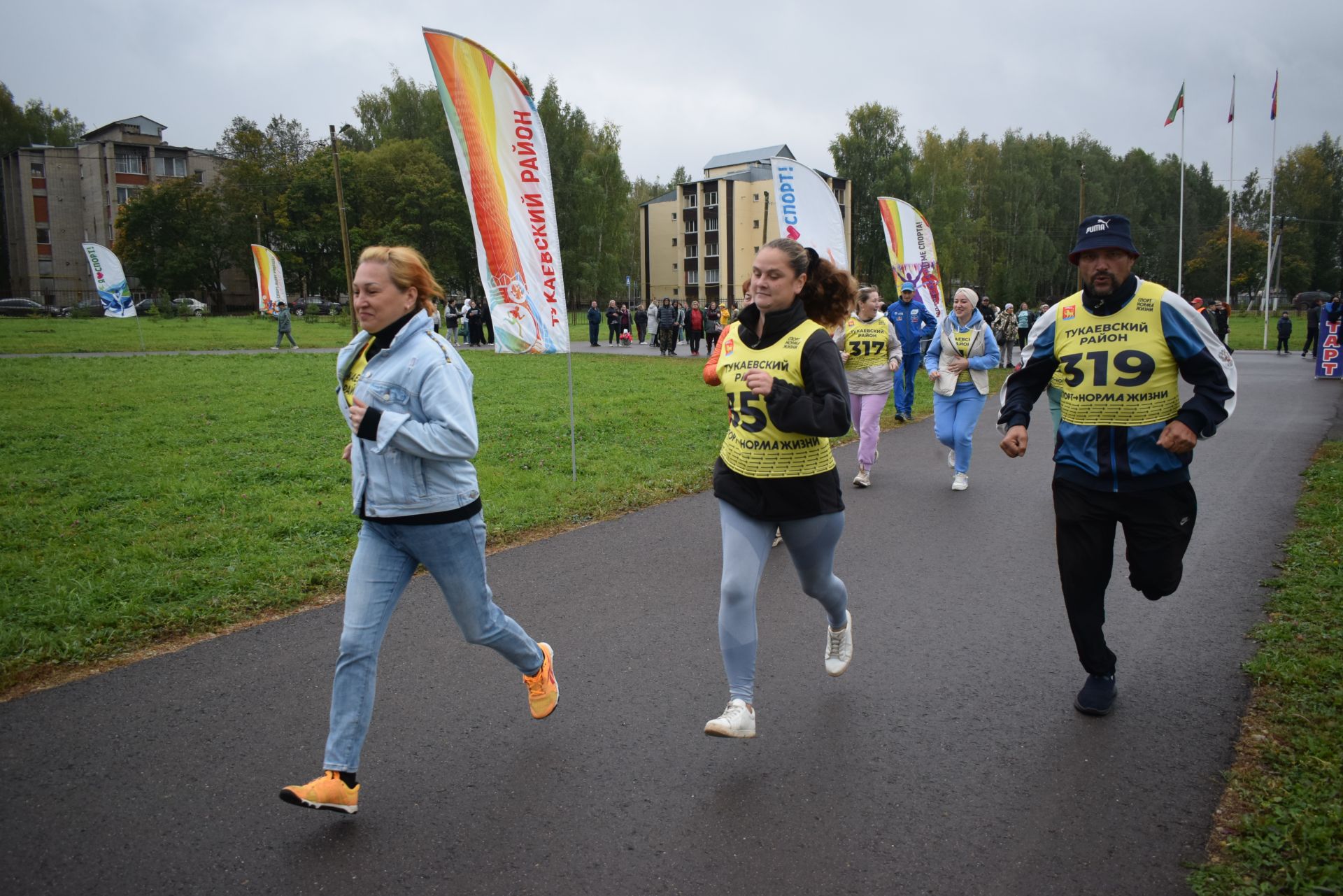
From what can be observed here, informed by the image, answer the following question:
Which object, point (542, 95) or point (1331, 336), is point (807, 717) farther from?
point (542, 95)

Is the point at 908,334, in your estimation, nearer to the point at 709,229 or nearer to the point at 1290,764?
the point at 1290,764

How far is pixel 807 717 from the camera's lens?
384cm

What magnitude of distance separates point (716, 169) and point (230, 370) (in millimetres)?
70991

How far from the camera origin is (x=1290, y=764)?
131 inches

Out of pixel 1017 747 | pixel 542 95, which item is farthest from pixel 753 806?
pixel 542 95

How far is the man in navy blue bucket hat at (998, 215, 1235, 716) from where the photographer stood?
3625mm

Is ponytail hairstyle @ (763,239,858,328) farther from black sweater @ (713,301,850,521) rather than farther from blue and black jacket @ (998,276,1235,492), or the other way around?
blue and black jacket @ (998,276,1235,492)

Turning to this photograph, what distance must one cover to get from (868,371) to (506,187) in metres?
3.88

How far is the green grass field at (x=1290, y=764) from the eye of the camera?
8.89ft

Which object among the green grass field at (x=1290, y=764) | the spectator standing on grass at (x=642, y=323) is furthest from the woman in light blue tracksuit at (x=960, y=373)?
the spectator standing on grass at (x=642, y=323)

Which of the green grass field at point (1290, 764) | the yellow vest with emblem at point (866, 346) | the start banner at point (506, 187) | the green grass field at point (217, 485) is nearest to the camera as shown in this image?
the green grass field at point (1290, 764)

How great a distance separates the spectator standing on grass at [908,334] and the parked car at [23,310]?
187 ft

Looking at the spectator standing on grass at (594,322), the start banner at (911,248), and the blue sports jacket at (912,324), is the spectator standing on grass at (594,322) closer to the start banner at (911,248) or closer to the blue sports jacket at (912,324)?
the start banner at (911,248)

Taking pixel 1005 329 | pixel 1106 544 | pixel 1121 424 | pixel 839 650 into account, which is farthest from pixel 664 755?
pixel 1005 329
